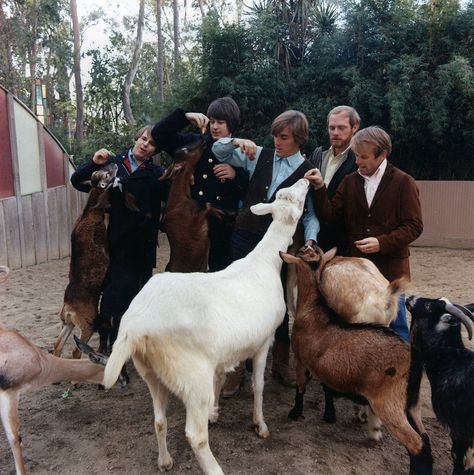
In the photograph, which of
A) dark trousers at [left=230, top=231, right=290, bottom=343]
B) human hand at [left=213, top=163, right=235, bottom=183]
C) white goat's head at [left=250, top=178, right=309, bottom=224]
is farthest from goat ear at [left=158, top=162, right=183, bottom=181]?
white goat's head at [left=250, top=178, right=309, bottom=224]

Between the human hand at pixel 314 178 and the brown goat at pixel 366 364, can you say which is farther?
the human hand at pixel 314 178

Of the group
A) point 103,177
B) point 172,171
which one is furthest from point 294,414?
point 103,177

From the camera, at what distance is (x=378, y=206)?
3.58 meters

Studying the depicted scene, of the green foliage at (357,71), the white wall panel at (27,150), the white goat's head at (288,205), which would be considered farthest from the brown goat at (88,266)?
the green foliage at (357,71)

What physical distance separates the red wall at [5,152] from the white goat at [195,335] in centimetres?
770

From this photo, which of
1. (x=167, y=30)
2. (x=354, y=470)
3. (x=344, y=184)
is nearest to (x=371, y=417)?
(x=354, y=470)

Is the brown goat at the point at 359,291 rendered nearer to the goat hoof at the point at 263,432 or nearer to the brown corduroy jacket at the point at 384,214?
the brown corduroy jacket at the point at 384,214

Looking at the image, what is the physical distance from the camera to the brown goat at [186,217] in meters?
4.14

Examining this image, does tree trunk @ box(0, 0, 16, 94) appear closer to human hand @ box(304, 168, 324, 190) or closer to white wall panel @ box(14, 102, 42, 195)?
white wall panel @ box(14, 102, 42, 195)

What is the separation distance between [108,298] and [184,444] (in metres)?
1.41

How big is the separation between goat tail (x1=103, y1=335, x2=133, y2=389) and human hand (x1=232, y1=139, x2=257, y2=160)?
190 centimetres

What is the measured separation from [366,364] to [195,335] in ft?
3.64

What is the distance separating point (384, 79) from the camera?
44.2ft

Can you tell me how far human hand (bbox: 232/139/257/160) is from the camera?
12.7 feet
